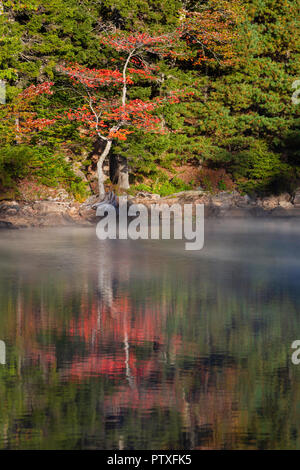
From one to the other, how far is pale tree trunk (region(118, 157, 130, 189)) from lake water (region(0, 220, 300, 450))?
13.7 m

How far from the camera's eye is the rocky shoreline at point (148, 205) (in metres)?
22.3

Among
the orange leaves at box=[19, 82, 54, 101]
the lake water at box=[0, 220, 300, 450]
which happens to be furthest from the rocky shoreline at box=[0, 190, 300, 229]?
the lake water at box=[0, 220, 300, 450]

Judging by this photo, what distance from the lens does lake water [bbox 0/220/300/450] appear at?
5.30 meters

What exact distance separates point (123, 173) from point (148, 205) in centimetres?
207

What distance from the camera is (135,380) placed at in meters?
6.43

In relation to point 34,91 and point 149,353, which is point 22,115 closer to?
point 34,91
